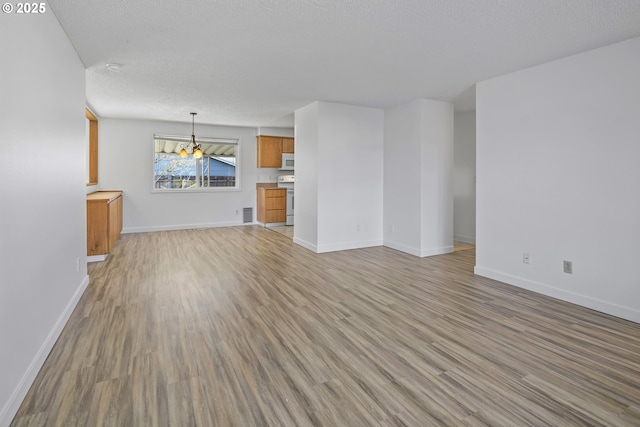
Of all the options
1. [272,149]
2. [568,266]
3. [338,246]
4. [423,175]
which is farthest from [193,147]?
[568,266]

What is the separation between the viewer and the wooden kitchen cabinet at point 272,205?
8.02 metres

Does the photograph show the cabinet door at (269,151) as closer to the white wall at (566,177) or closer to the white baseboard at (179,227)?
the white baseboard at (179,227)


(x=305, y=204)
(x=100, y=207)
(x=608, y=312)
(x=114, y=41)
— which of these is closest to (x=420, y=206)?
(x=305, y=204)

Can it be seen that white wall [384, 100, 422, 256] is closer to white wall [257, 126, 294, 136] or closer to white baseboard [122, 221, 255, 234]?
white wall [257, 126, 294, 136]

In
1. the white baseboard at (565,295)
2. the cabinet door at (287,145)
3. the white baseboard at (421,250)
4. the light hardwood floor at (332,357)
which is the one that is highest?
the cabinet door at (287,145)

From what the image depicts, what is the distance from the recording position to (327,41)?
116 inches

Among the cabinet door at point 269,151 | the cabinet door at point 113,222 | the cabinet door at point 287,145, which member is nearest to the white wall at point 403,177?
the cabinet door at point 287,145

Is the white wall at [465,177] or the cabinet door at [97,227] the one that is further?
the white wall at [465,177]

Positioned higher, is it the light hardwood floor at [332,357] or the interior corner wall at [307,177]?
the interior corner wall at [307,177]

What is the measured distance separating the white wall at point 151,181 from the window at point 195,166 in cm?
15

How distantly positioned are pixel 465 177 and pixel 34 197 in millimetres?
6161

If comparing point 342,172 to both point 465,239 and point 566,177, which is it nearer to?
point 465,239

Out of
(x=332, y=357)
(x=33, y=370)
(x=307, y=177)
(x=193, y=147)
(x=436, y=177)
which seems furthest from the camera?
(x=193, y=147)

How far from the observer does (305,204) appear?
584cm
